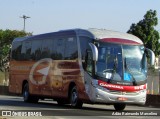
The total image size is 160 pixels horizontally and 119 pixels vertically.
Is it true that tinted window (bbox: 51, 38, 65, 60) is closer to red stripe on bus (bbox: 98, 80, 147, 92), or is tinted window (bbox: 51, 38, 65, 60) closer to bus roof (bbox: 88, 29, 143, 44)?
bus roof (bbox: 88, 29, 143, 44)

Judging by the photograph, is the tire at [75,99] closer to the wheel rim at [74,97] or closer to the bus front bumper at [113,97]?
the wheel rim at [74,97]

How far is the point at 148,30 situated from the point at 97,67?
30796 millimetres

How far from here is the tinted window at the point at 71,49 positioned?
22.9 metres

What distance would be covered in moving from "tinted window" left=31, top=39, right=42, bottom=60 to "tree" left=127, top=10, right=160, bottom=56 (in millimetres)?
24729

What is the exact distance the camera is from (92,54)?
70.0 feet

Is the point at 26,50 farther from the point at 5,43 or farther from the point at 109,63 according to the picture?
the point at 5,43

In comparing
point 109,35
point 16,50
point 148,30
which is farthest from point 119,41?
point 148,30

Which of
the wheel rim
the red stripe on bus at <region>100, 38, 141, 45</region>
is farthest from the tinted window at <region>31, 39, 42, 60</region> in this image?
the red stripe on bus at <region>100, 38, 141, 45</region>

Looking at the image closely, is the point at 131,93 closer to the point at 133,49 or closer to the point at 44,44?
the point at 133,49

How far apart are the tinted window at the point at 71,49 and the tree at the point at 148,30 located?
28.0 m

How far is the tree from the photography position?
51.0 metres

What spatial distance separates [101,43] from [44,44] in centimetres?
553

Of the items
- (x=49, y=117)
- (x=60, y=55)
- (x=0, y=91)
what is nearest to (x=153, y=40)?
(x=0, y=91)

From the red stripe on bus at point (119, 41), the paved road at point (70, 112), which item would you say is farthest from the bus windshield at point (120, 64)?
the paved road at point (70, 112)
